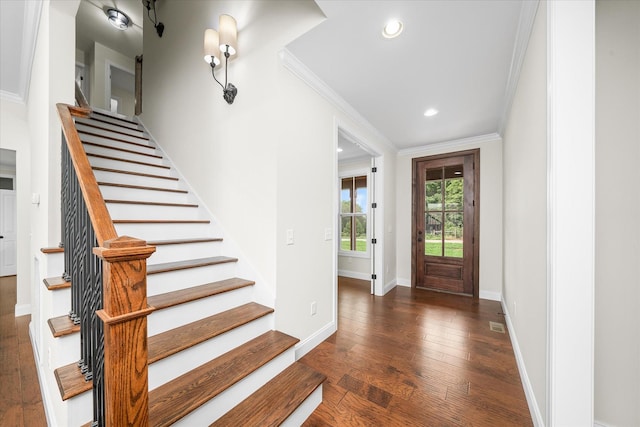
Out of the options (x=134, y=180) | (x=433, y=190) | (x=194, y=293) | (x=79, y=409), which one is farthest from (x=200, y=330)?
(x=433, y=190)

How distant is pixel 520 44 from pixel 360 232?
3.66m

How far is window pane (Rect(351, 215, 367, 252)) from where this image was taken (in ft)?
16.2

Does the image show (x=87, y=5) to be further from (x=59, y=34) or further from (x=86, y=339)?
(x=86, y=339)

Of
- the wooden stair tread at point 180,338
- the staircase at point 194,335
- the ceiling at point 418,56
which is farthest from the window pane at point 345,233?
the wooden stair tread at point 180,338

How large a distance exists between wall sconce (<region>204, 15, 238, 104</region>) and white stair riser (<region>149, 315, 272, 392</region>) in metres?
1.96

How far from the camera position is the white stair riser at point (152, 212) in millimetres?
2186

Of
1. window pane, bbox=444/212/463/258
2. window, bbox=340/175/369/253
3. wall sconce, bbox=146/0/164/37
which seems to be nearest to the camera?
wall sconce, bbox=146/0/164/37

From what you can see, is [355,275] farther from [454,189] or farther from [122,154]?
[122,154]

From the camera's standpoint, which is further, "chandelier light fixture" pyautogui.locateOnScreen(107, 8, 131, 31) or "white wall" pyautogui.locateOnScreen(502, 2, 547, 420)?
"chandelier light fixture" pyautogui.locateOnScreen(107, 8, 131, 31)

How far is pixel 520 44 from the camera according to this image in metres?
1.75

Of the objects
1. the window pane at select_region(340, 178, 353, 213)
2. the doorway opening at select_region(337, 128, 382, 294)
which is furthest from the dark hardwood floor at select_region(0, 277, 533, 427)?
the window pane at select_region(340, 178, 353, 213)

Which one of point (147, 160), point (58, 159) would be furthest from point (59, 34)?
point (147, 160)

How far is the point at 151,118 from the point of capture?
3.58m

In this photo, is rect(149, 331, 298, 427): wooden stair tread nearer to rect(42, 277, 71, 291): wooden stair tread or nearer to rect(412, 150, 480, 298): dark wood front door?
rect(42, 277, 71, 291): wooden stair tread
